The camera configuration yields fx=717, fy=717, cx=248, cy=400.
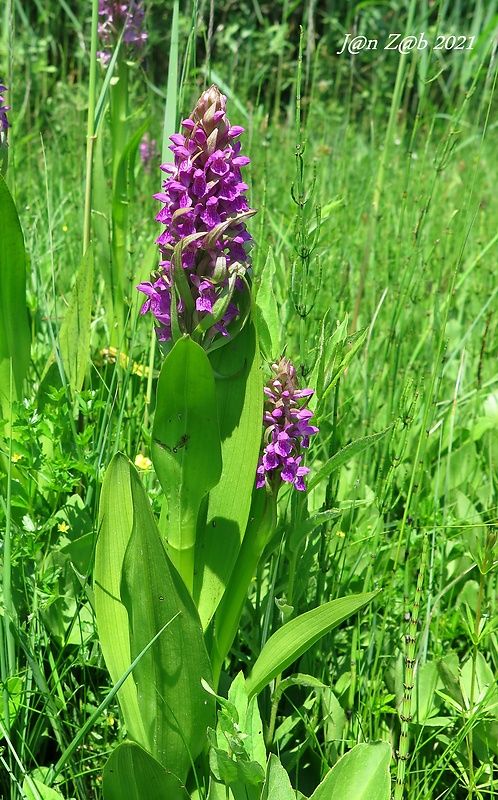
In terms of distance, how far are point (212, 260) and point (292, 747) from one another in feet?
3.04

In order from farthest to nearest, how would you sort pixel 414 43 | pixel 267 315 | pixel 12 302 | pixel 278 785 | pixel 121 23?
pixel 121 23 < pixel 414 43 < pixel 12 302 < pixel 267 315 < pixel 278 785

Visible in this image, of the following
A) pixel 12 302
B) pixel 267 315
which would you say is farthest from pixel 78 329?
pixel 267 315

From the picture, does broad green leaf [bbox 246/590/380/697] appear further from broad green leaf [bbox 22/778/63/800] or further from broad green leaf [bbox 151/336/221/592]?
broad green leaf [bbox 22/778/63/800]

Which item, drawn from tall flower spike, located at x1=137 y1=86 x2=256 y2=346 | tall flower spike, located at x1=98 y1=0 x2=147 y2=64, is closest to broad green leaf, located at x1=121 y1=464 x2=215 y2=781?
tall flower spike, located at x1=137 y1=86 x2=256 y2=346

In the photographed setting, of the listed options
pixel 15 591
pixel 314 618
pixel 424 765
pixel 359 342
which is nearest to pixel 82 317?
pixel 15 591

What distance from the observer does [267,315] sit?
1188 mm

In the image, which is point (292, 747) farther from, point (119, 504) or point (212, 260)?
point (212, 260)

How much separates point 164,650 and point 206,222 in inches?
24.1

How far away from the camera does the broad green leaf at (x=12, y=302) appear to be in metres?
1.41

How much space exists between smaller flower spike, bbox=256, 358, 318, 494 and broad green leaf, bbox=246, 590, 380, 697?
185 millimetres

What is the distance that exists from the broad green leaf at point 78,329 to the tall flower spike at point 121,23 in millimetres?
1255

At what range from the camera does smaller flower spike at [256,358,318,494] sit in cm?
111

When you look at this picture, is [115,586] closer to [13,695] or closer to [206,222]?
[13,695]

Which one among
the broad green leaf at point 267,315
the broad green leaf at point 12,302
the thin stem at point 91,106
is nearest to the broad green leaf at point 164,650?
the broad green leaf at point 267,315
